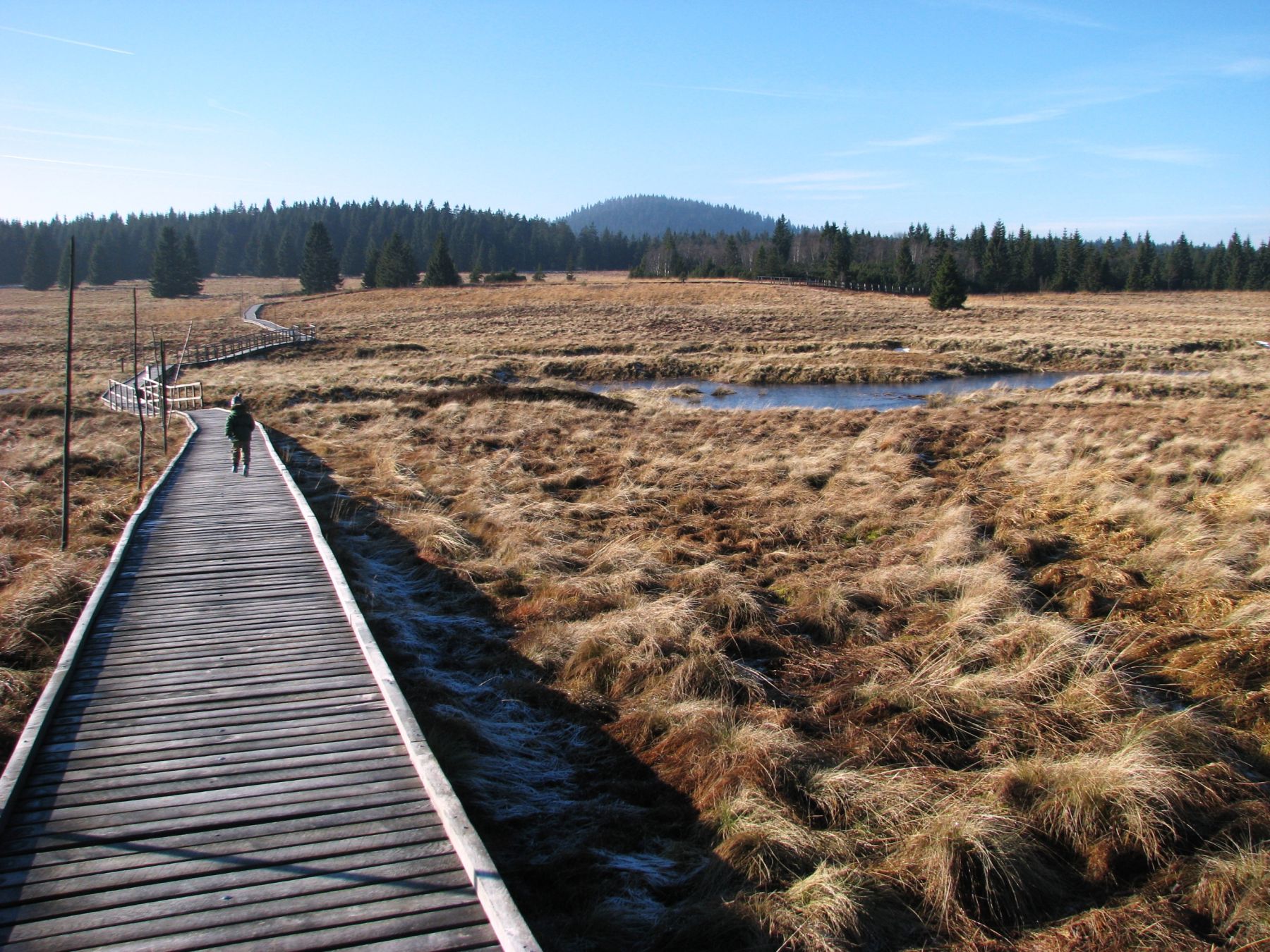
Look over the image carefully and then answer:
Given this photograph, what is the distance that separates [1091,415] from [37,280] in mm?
116474

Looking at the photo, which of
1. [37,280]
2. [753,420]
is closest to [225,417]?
[753,420]

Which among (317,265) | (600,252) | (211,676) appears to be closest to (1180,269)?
(600,252)

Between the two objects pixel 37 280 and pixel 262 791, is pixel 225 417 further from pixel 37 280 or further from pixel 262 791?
pixel 37 280

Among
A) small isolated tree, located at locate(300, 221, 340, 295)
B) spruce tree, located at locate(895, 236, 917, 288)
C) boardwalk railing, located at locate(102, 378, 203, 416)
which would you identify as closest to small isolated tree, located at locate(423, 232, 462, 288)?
small isolated tree, located at locate(300, 221, 340, 295)

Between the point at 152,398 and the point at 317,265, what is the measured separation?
68603 mm

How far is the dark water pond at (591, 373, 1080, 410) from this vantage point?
29578 millimetres

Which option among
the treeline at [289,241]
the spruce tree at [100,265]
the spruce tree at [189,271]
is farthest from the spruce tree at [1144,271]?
the spruce tree at [100,265]

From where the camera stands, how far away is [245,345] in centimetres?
4494

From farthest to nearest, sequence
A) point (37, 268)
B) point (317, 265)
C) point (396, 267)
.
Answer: point (37, 268), point (396, 267), point (317, 265)

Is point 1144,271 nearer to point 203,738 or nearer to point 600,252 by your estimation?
point 600,252

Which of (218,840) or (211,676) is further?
(211,676)

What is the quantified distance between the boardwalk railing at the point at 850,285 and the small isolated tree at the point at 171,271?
64269mm

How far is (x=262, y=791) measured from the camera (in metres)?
5.29

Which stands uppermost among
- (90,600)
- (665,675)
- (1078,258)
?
(1078,258)
